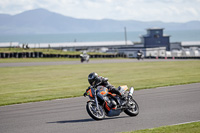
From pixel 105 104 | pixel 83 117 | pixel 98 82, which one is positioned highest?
pixel 98 82

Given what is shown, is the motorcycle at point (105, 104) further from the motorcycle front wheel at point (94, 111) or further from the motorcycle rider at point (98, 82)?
the motorcycle rider at point (98, 82)

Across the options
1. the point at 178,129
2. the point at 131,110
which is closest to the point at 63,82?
the point at 131,110

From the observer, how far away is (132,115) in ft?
39.9

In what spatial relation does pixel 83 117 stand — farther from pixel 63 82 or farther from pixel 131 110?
pixel 63 82

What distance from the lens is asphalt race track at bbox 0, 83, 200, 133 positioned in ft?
34.5

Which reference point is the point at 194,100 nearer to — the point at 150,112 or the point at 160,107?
the point at 160,107

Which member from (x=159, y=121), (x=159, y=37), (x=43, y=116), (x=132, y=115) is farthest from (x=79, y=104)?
(x=159, y=37)

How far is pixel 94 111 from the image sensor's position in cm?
1163

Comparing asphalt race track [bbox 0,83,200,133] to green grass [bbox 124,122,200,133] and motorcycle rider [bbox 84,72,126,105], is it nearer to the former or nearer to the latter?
green grass [bbox 124,122,200,133]

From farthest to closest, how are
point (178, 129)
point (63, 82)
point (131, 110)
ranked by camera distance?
point (63, 82) < point (131, 110) < point (178, 129)

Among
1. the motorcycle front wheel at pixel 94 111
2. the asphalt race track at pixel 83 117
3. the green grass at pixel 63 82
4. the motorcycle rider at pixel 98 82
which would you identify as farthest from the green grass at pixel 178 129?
the green grass at pixel 63 82

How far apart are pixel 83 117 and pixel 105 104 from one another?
0.99m

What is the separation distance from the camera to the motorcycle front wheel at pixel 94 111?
1145 centimetres

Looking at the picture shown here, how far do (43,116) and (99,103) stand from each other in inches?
85.7
